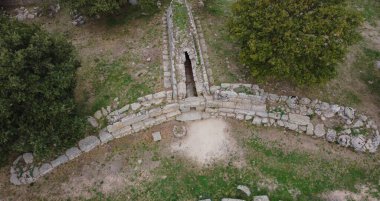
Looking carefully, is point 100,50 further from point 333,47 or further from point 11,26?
point 333,47

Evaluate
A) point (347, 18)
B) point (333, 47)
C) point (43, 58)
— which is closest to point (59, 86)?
point (43, 58)

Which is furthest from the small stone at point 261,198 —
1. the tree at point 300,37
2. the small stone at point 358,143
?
the tree at point 300,37

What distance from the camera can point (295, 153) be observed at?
2073 cm

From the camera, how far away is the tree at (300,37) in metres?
20.0

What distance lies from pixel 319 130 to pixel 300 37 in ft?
18.0

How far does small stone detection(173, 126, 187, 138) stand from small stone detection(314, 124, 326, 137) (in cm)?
754

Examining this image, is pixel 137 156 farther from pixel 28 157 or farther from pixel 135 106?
pixel 28 157

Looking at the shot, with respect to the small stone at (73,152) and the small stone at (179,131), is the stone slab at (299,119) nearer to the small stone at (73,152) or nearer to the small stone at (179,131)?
the small stone at (179,131)

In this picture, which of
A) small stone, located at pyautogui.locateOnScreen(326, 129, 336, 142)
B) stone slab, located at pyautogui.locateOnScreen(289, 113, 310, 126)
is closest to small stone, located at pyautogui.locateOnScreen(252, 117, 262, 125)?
stone slab, located at pyautogui.locateOnScreen(289, 113, 310, 126)

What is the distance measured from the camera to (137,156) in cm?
2075

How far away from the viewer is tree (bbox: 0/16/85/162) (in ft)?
57.8

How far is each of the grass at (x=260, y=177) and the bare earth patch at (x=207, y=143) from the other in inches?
21.9

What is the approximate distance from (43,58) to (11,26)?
2.37 m

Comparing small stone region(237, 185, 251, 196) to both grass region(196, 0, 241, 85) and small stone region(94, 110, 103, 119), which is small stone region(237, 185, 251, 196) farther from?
small stone region(94, 110, 103, 119)
